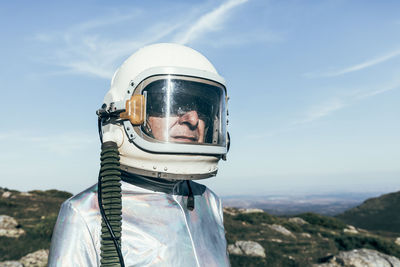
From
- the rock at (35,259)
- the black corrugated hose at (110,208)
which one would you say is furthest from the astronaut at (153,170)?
the rock at (35,259)

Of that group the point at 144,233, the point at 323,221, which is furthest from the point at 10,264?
the point at 323,221

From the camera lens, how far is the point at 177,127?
244 centimetres

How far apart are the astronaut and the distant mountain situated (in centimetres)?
3536

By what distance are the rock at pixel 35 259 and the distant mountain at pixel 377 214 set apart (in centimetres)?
3281

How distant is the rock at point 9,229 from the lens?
11.0 meters

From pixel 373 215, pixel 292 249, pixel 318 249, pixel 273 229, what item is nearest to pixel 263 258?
pixel 292 249

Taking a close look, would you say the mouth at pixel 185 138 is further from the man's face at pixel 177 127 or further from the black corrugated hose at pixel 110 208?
the black corrugated hose at pixel 110 208

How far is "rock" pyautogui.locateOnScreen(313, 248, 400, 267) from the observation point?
32.2 feet

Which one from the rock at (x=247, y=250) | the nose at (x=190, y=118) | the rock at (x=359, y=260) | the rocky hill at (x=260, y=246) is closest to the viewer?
the nose at (x=190, y=118)

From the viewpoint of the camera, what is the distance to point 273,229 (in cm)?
1694

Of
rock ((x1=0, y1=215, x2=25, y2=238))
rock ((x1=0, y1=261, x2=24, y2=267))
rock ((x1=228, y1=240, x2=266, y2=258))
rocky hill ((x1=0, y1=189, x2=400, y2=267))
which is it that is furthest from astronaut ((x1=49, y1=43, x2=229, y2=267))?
rock ((x1=0, y1=215, x2=25, y2=238))

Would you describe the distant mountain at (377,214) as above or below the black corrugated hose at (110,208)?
below

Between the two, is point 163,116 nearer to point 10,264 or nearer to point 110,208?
point 110,208

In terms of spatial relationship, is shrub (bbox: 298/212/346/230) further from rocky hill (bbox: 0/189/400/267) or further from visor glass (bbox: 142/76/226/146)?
visor glass (bbox: 142/76/226/146)
